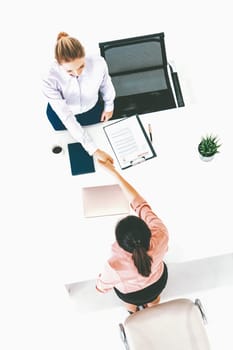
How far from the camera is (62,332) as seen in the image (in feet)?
9.25

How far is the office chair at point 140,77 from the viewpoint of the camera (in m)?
2.63

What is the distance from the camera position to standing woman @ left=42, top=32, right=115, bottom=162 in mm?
2037

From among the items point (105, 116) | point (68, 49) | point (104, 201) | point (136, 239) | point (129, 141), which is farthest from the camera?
point (105, 116)

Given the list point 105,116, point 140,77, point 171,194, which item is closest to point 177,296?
point 171,194

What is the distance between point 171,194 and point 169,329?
0.69 m

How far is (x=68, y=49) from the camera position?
2.00 m

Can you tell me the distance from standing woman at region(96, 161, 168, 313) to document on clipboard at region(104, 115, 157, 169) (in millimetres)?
140

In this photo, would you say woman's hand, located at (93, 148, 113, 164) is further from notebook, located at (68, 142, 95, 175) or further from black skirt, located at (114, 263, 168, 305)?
black skirt, located at (114, 263, 168, 305)

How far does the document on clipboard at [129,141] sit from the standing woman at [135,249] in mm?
140

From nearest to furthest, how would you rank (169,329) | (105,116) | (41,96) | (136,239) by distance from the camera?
(136,239)
(169,329)
(105,116)
(41,96)

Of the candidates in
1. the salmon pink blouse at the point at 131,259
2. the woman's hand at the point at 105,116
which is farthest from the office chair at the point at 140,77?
the salmon pink blouse at the point at 131,259

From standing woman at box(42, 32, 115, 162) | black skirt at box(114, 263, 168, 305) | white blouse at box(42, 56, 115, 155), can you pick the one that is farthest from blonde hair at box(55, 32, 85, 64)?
black skirt at box(114, 263, 168, 305)

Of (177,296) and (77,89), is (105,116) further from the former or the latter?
(177,296)

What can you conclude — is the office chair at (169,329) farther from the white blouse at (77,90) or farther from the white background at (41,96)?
the white blouse at (77,90)
